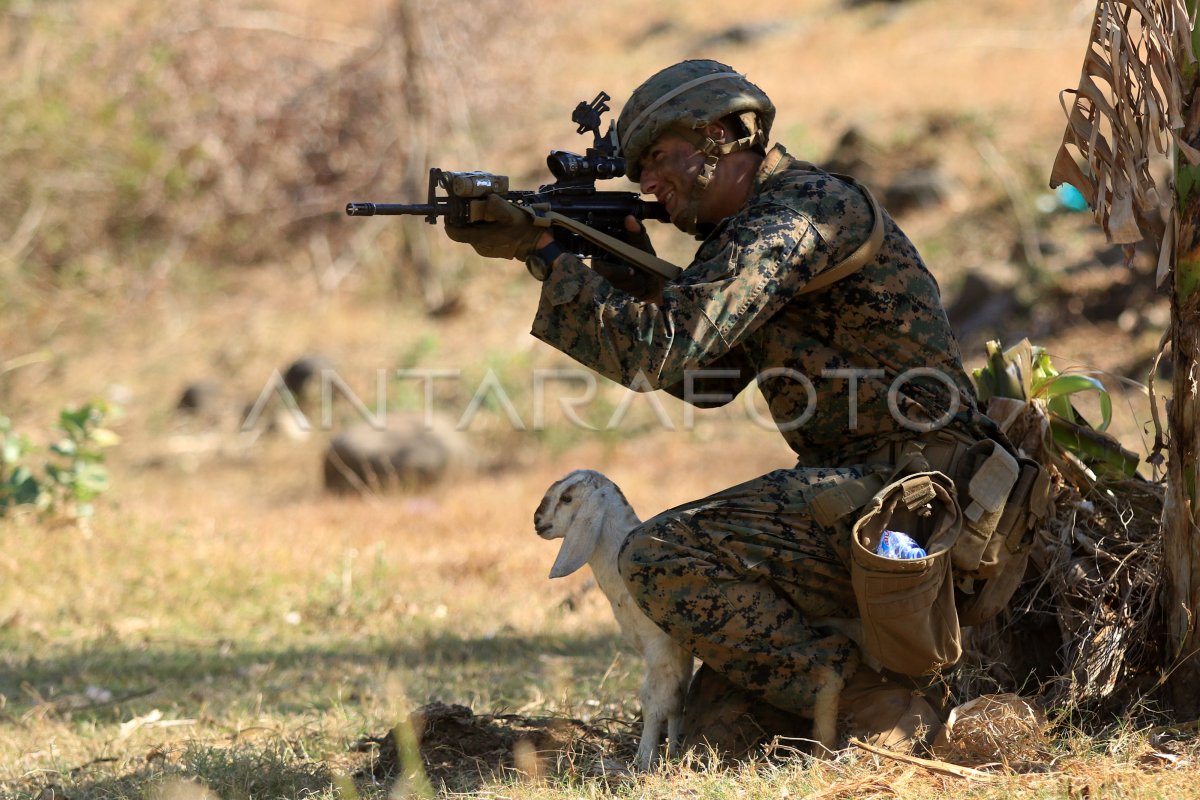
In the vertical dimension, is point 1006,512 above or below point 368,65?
below

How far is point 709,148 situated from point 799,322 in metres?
0.52

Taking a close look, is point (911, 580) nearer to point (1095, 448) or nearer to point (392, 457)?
point (1095, 448)

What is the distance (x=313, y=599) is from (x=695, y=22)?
15991mm

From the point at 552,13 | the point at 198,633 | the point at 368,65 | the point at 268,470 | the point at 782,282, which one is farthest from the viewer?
the point at 552,13

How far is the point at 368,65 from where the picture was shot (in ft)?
49.4

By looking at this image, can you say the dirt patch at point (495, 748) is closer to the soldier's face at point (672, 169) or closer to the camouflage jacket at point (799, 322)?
the camouflage jacket at point (799, 322)

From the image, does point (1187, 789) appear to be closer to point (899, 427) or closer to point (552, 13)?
A: point (899, 427)

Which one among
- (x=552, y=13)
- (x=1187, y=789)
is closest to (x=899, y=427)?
(x=1187, y=789)

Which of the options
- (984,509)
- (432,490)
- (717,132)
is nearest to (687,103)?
(717,132)

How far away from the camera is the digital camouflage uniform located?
313 centimetres

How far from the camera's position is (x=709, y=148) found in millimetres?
3412

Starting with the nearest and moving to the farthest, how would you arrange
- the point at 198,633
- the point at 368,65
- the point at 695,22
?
the point at 198,633
the point at 368,65
the point at 695,22

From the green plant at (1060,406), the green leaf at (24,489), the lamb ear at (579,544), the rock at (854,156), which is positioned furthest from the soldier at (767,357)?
the rock at (854,156)

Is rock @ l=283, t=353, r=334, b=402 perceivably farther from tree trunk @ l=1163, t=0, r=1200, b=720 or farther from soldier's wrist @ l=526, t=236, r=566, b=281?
tree trunk @ l=1163, t=0, r=1200, b=720
